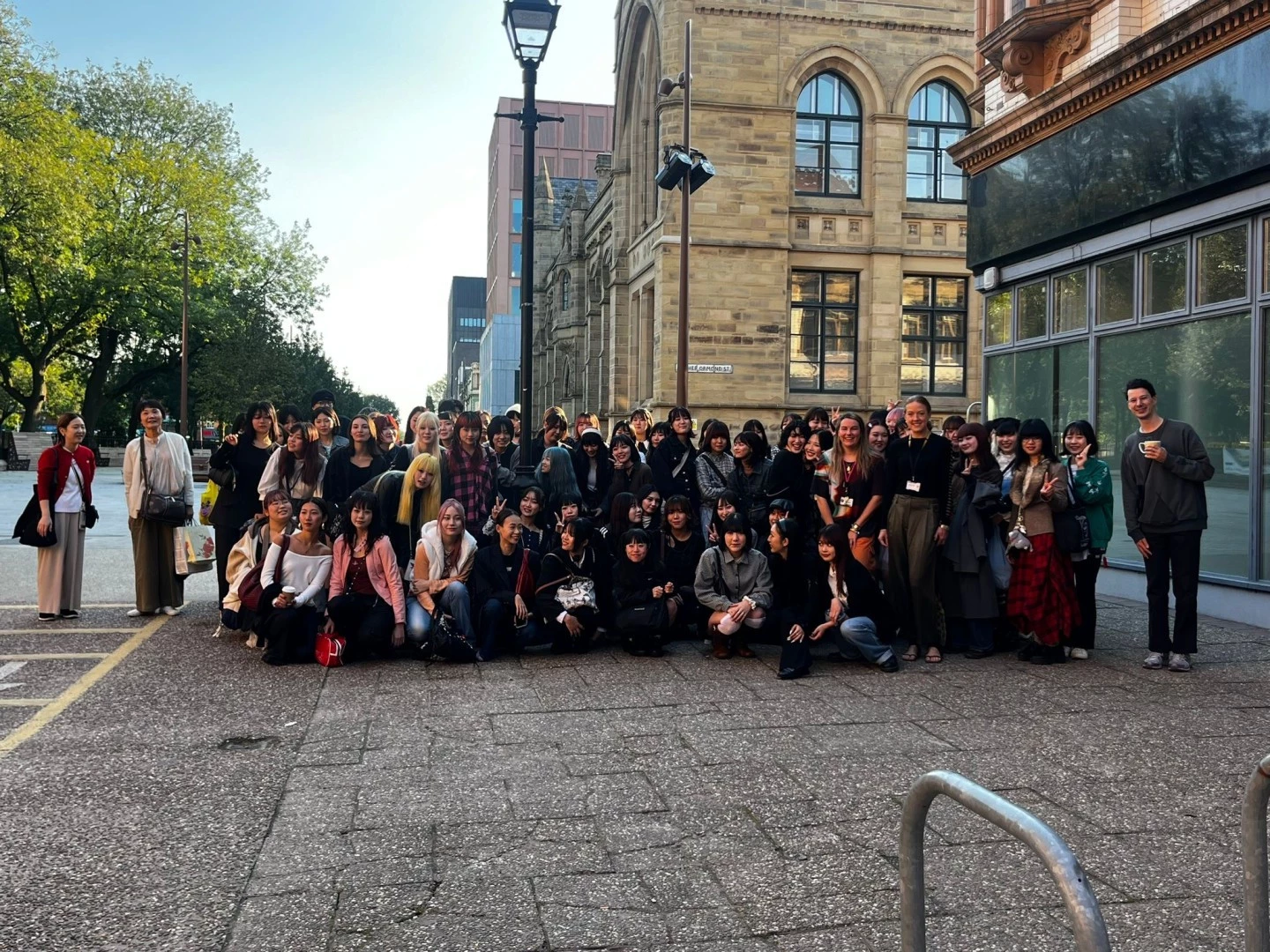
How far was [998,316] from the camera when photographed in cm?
1516

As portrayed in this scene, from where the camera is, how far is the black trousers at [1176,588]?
809cm

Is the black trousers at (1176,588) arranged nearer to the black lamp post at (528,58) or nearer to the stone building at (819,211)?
the black lamp post at (528,58)

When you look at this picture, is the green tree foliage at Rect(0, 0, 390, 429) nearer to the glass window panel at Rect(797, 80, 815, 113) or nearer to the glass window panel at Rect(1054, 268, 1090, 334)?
the glass window panel at Rect(797, 80, 815, 113)

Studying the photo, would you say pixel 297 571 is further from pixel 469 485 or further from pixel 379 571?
pixel 469 485

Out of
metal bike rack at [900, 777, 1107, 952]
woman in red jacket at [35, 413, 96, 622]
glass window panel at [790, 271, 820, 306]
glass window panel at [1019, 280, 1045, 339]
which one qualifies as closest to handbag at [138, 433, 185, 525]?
woman in red jacket at [35, 413, 96, 622]

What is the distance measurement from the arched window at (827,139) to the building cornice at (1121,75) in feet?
47.1

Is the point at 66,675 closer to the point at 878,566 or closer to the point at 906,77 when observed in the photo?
the point at 878,566

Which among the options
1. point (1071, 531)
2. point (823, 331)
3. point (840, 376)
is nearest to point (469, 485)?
point (1071, 531)

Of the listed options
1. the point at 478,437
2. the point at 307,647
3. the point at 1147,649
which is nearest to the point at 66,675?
the point at 307,647

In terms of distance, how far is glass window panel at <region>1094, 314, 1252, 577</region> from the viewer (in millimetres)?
10484

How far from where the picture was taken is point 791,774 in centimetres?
548

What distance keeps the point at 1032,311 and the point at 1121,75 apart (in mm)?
3249

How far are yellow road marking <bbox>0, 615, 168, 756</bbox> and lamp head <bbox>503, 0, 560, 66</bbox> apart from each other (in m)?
6.31

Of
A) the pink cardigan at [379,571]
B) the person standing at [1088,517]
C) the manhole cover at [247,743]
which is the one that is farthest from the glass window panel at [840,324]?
the manhole cover at [247,743]
